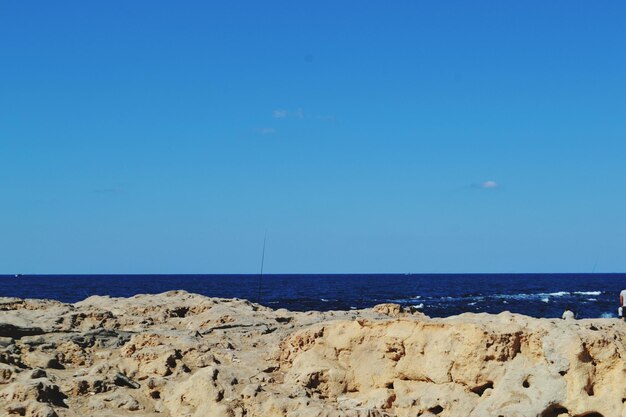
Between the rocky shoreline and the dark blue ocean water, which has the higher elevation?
the rocky shoreline

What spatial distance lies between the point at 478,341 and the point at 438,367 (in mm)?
801

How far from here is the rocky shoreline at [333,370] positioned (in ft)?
32.3

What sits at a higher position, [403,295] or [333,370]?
[333,370]

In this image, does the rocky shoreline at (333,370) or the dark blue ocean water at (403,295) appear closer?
the rocky shoreline at (333,370)

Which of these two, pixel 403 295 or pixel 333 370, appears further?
pixel 403 295

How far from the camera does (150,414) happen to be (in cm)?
1066

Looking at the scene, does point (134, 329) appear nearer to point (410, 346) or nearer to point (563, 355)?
point (410, 346)

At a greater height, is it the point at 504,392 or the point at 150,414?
the point at 504,392

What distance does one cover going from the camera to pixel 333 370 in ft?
37.2

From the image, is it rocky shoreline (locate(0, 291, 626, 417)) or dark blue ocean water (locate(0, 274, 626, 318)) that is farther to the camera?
dark blue ocean water (locate(0, 274, 626, 318))

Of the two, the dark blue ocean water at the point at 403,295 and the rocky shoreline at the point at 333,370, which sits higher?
the rocky shoreline at the point at 333,370

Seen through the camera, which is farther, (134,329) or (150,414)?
(134,329)

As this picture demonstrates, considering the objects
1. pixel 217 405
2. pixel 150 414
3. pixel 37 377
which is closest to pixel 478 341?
pixel 217 405

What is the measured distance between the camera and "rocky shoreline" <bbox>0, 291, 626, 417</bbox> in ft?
32.3
